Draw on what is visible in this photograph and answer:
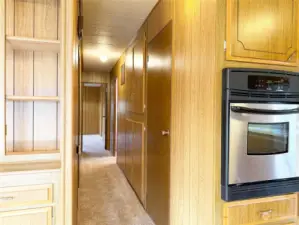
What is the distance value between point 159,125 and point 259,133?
1.17 m

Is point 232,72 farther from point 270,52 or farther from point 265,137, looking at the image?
point 265,137

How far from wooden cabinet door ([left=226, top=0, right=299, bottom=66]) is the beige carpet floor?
6.99 ft

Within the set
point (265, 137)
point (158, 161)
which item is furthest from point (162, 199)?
point (265, 137)

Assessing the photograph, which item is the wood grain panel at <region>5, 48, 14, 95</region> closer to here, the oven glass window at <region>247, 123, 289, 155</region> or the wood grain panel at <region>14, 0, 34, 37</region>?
the wood grain panel at <region>14, 0, 34, 37</region>

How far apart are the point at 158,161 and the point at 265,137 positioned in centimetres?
127

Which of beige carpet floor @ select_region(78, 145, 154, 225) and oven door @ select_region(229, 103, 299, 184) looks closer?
oven door @ select_region(229, 103, 299, 184)

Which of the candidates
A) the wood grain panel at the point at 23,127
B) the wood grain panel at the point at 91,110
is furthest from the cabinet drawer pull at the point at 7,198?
the wood grain panel at the point at 91,110

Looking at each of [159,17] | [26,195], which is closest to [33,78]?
[26,195]

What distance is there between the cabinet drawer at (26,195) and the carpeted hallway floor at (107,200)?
1276 millimetres

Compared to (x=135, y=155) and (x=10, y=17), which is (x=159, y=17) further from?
(x=135, y=155)

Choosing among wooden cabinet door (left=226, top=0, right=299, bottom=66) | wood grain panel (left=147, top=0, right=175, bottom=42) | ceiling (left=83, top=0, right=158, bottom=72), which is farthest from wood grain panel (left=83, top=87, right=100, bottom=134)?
wooden cabinet door (left=226, top=0, right=299, bottom=66)

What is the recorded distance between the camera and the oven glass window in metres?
1.40

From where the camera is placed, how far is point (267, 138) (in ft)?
4.75

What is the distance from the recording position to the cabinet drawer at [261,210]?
139 centimetres
